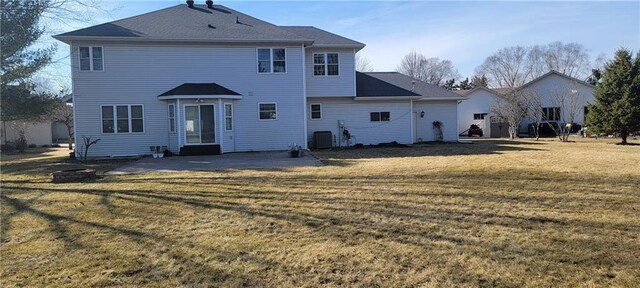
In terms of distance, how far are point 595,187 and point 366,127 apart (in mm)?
14464

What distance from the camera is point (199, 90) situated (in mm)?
17359

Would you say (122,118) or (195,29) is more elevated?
(195,29)

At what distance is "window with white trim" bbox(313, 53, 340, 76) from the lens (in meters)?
20.5

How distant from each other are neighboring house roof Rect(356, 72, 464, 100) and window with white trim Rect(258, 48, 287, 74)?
15.4 feet

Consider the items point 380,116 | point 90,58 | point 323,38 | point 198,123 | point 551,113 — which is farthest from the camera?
point 551,113

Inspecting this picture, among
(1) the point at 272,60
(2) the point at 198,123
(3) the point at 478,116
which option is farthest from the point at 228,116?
(3) the point at 478,116

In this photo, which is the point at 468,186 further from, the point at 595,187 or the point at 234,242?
the point at 234,242

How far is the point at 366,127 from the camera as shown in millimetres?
21922

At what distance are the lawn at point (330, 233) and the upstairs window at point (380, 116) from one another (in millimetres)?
13250

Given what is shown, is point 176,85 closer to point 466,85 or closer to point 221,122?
point 221,122

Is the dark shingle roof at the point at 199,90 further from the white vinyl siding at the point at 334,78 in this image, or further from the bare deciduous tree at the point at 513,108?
the bare deciduous tree at the point at 513,108

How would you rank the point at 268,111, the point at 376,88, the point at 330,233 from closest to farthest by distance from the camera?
1. the point at 330,233
2. the point at 268,111
3. the point at 376,88

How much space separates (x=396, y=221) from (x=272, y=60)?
14071 millimetres

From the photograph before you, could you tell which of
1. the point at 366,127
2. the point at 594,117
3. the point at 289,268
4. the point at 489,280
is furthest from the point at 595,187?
the point at 594,117
